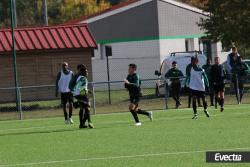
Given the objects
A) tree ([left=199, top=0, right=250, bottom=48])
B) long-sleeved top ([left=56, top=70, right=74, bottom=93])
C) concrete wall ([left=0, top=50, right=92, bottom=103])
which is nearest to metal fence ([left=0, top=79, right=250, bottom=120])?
concrete wall ([left=0, top=50, right=92, bottom=103])

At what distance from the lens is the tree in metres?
42.2

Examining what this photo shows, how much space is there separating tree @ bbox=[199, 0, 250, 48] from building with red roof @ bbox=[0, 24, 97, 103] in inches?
266

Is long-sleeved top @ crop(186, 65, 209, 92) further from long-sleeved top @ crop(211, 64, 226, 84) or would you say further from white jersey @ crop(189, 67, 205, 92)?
long-sleeved top @ crop(211, 64, 226, 84)

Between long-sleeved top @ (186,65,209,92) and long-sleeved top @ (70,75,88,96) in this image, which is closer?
long-sleeved top @ (70,75,88,96)

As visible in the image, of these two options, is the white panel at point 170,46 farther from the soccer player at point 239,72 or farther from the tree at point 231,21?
the soccer player at point 239,72

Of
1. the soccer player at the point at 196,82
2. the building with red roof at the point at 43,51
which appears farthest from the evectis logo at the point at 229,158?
the building with red roof at the point at 43,51

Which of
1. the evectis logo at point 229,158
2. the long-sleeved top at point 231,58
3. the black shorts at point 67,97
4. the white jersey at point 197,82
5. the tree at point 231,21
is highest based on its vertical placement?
the tree at point 231,21

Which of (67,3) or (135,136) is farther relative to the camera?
(67,3)

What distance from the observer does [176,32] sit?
53.8m

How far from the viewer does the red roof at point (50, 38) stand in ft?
137

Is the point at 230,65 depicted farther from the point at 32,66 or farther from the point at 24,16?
the point at 24,16

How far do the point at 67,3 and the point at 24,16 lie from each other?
1100cm

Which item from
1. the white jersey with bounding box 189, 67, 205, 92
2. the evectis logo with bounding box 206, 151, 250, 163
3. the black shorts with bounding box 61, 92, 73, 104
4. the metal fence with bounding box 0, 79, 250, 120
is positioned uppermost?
the white jersey with bounding box 189, 67, 205, 92

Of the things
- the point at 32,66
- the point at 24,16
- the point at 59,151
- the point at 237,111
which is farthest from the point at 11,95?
the point at 24,16
